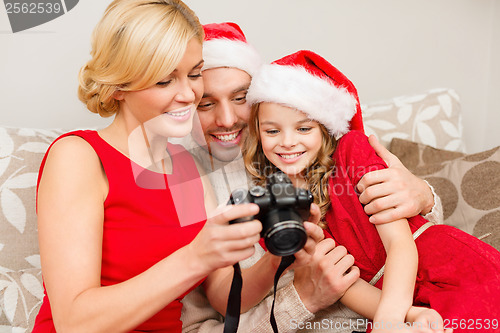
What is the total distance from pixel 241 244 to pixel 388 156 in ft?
2.26

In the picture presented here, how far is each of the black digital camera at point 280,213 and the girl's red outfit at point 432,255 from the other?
1.35ft

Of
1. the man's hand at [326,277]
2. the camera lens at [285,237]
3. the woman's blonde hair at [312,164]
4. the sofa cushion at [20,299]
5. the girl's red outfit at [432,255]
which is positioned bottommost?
the sofa cushion at [20,299]

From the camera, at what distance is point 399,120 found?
75.0 inches

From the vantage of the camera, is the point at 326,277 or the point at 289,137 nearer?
the point at 326,277

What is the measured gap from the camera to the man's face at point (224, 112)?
1.32 meters

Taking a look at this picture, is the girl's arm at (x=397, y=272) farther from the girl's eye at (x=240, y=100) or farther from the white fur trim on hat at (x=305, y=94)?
the girl's eye at (x=240, y=100)

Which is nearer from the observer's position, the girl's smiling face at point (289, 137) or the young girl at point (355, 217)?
the young girl at point (355, 217)

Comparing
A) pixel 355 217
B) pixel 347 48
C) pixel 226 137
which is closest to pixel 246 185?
pixel 226 137

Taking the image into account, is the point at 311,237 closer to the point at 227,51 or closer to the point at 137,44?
the point at 137,44

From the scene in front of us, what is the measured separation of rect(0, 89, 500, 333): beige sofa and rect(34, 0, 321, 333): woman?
0.79 feet

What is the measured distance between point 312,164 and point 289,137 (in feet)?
0.44

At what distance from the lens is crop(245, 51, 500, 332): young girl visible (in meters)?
0.98

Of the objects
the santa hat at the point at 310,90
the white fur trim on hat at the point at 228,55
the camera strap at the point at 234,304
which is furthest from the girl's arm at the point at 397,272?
the white fur trim on hat at the point at 228,55

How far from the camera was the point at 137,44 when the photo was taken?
96 cm
